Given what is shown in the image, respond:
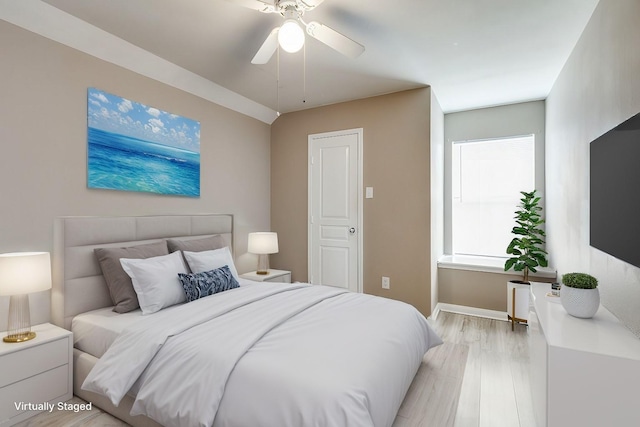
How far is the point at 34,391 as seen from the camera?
6.45 feet

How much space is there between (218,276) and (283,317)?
947 mm

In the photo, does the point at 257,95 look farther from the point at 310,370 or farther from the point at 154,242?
the point at 310,370

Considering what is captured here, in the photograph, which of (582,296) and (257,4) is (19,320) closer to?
(257,4)

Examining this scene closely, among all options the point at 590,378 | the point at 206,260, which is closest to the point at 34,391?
the point at 206,260

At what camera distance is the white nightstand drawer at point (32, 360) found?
185 cm

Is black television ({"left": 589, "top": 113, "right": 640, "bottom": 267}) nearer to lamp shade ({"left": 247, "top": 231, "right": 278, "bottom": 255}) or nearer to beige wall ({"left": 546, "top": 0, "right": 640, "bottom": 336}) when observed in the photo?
beige wall ({"left": 546, "top": 0, "right": 640, "bottom": 336})

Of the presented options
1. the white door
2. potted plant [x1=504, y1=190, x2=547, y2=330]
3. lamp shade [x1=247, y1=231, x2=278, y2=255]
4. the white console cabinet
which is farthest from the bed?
potted plant [x1=504, y1=190, x2=547, y2=330]

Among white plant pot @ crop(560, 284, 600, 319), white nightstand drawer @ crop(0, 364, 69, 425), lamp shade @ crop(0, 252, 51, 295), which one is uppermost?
lamp shade @ crop(0, 252, 51, 295)

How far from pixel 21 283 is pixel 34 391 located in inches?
25.9

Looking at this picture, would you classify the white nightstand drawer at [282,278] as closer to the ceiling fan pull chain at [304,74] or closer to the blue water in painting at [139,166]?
the blue water in painting at [139,166]

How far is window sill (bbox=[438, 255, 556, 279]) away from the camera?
3552 millimetres

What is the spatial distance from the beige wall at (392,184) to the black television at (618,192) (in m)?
1.75

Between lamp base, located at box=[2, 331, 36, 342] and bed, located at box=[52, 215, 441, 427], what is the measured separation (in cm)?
25

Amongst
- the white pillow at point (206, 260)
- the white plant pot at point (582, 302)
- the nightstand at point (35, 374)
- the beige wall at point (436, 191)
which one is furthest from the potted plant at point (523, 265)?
the nightstand at point (35, 374)
